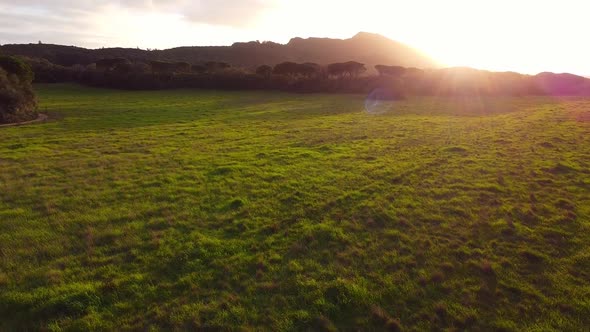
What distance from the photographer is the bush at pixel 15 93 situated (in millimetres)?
23094

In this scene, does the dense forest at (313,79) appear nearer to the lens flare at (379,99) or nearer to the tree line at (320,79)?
the tree line at (320,79)

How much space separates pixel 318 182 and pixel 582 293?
7.67 m

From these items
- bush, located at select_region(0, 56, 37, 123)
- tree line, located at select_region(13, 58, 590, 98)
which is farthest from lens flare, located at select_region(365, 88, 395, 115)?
bush, located at select_region(0, 56, 37, 123)

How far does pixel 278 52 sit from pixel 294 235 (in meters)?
Result: 120

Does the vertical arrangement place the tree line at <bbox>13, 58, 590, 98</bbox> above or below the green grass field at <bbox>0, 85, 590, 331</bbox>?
above

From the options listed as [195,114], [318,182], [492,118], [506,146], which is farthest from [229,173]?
[492,118]

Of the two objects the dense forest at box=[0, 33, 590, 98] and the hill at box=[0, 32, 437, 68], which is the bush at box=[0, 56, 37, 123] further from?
the hill at box=[0, 32, 437, 68]

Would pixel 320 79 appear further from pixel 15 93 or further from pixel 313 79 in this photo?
pixel 15 93

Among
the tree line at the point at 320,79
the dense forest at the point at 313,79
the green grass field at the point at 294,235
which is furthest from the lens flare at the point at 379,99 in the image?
the green grass field at the point at 294,235

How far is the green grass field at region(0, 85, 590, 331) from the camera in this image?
6.13m

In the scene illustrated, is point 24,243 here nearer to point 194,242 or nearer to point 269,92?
point 194,242

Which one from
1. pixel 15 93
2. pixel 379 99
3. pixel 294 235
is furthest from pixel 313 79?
pixel 294 235

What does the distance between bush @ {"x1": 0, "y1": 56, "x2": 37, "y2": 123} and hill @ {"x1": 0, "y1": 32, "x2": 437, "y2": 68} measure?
174ft

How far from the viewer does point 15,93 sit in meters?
23.7
